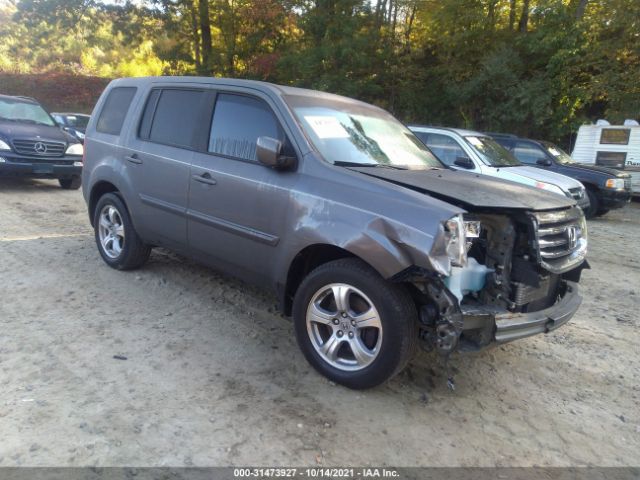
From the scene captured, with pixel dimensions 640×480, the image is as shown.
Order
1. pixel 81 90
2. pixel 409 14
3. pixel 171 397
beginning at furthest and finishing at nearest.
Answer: pixel 81 90, pixel 409 14, pixel 171 397

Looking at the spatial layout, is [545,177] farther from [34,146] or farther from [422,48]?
[422,48]

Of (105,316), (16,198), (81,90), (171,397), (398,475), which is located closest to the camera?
(398,475)

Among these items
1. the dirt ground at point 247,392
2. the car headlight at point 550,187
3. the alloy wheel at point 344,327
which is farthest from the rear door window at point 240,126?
the car headlight at point 550,187

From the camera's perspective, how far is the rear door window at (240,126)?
3900 mm

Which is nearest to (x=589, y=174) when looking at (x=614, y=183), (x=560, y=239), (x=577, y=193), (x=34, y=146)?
(x=614, y=183)

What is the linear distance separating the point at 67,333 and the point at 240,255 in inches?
56.1

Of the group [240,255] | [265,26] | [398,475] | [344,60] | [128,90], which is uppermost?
[265,26]

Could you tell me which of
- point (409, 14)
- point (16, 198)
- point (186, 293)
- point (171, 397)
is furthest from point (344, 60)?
point (171, 397)

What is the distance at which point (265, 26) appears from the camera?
20609 mm

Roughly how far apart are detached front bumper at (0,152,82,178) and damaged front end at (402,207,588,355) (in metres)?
8.82

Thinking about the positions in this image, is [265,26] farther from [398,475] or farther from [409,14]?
[398,475]

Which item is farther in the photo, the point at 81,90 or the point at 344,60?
the point at 81,90

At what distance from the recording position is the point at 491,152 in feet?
30.1

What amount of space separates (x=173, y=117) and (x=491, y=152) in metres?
6.39
